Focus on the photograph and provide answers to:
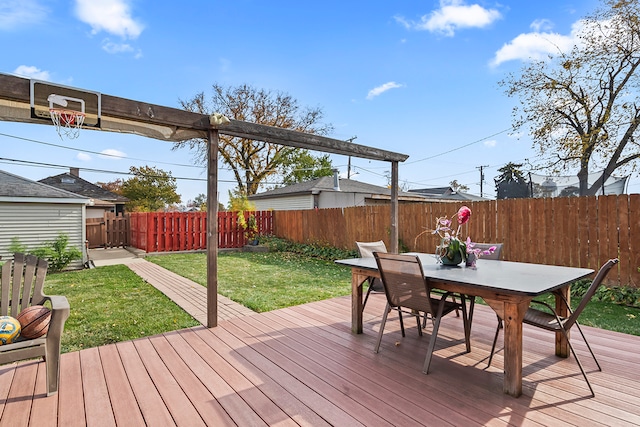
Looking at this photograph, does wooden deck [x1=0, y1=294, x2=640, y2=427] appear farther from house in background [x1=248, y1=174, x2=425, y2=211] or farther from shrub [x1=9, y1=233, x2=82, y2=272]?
house in background [x1=248, y1=174, x2=425, y2=211]

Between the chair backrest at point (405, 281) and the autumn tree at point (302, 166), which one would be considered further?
the autumn tree at point (302, 166)

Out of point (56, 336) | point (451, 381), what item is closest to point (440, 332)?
point (451, 381)

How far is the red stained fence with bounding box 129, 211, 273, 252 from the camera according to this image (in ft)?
36.0

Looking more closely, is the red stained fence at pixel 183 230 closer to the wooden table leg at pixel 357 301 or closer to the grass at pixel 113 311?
the grass at pixel 113 311

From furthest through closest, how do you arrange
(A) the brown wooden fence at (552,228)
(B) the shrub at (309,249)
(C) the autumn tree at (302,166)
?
1. (C) the autumn tree at (302,166)
2. (B) the shrub at (309,249)
3. (A) the brown wooden fence at (552,228)

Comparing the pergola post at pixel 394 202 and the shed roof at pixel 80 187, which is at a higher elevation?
the shed roof at pixel 80 187

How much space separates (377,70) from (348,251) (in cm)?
691

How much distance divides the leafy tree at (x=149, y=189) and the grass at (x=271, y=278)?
18040 mm

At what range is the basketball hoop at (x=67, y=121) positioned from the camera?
284cm

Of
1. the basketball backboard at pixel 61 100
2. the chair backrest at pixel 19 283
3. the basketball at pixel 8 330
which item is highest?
the basketball backboard at pixel 61 100

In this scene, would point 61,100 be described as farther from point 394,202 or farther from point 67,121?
point 394,202

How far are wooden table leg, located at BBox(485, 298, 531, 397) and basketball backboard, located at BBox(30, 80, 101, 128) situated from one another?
371cm

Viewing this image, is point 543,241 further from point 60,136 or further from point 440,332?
point 60,136

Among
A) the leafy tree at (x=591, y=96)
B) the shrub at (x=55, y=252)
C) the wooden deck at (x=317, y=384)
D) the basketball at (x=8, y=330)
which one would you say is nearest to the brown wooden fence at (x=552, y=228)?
the wooden deck at (x=317, y=384)
